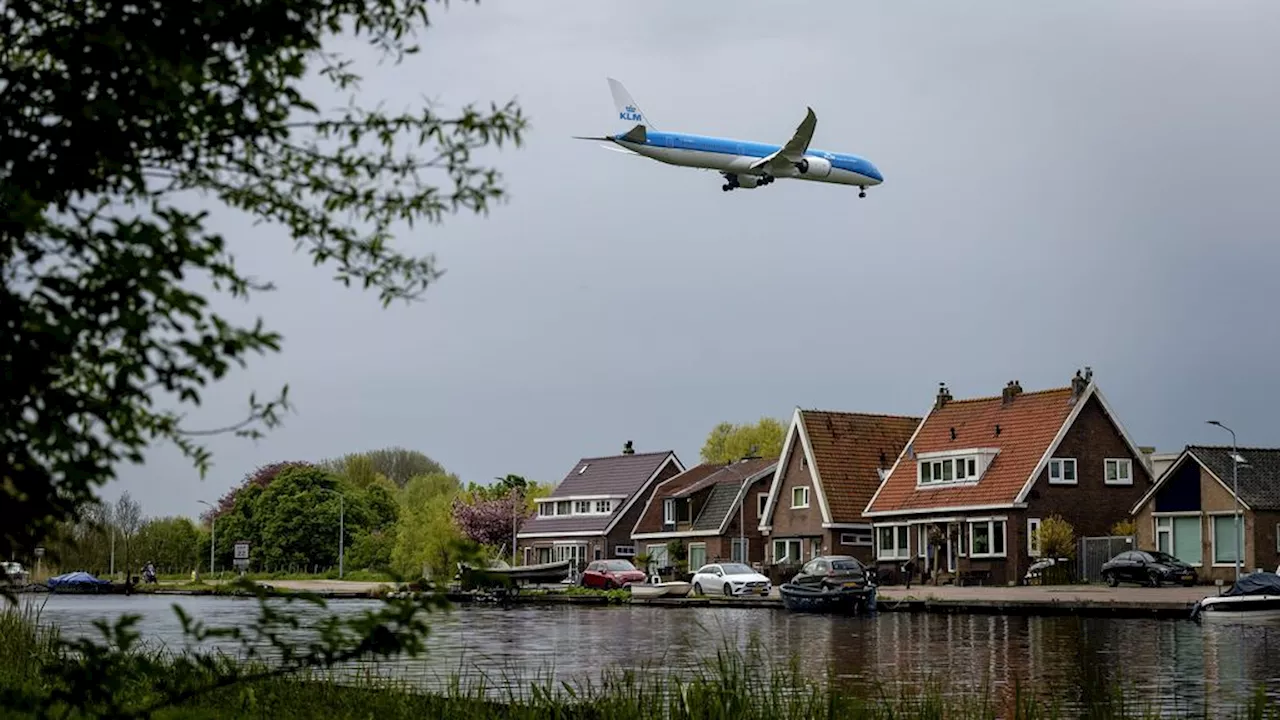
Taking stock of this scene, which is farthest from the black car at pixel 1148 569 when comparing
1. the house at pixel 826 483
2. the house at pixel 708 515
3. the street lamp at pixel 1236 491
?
the house at pixel 708 515

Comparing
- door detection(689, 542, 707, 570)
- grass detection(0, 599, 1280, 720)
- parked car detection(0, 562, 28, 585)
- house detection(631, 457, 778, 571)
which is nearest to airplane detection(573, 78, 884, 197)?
house detection(631, 457, 778, 571)

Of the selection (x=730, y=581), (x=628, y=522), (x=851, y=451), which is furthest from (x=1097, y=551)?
(x=628, y=522)

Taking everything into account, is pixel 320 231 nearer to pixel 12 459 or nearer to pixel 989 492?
pixel 12 459

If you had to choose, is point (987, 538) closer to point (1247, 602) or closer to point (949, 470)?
point (949, 470)

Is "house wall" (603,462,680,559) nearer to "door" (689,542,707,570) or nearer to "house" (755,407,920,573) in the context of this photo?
"door" (689,542,707,570)

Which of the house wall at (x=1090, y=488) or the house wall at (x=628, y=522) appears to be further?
the house wall at (x=628, y=522)

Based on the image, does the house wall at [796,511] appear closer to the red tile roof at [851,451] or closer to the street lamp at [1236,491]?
the red tile roof at [851,451]

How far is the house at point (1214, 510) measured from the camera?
225 ft

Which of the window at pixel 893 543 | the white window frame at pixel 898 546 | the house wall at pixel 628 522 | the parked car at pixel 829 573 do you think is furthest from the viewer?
the house wall at pixel 628 522

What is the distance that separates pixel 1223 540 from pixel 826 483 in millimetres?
22000

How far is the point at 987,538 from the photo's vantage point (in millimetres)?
76812

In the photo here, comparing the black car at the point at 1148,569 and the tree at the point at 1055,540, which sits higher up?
the tree at the point at 1055,540

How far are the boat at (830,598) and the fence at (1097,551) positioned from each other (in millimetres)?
19107

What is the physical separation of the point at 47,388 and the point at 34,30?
5.48 ft
